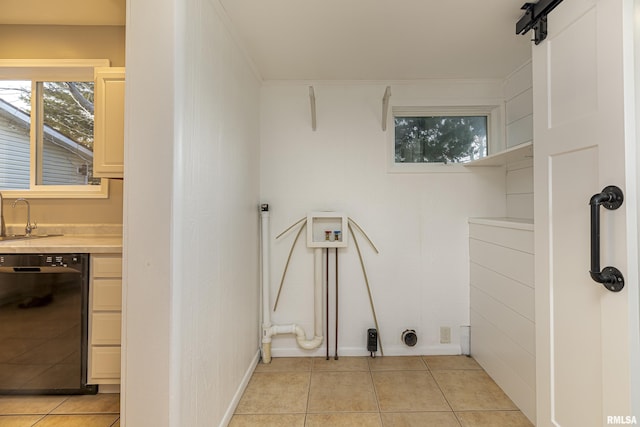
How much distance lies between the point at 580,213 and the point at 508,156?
0.98m

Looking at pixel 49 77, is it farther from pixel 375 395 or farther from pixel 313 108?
pixel 375 395

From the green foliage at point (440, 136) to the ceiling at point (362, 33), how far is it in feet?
1.19

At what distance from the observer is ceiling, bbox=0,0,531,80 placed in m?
1.68

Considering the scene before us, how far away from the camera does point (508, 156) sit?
6.95ft

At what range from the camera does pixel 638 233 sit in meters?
1.03

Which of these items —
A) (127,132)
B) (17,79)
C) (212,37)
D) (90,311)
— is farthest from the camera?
(17,79)

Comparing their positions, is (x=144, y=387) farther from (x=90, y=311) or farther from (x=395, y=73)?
(x=395, y=73)

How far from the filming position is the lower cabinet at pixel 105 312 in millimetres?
1875

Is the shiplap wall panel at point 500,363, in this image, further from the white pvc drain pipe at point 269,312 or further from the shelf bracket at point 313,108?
the shelf bracket at point 313,108

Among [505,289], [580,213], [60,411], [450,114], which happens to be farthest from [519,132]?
[60,411]

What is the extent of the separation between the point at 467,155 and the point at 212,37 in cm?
220

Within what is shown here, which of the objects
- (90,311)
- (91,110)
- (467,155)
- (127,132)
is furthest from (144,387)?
(467,155)

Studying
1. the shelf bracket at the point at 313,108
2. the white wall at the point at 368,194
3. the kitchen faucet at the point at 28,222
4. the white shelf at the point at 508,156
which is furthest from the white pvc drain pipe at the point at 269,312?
the kitchen faucet at the point at 28,222

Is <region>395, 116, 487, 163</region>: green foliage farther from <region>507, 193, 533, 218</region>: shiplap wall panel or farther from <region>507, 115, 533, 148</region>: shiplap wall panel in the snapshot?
<region>507, 193, 533, 218</region>: shiplap wall panel
